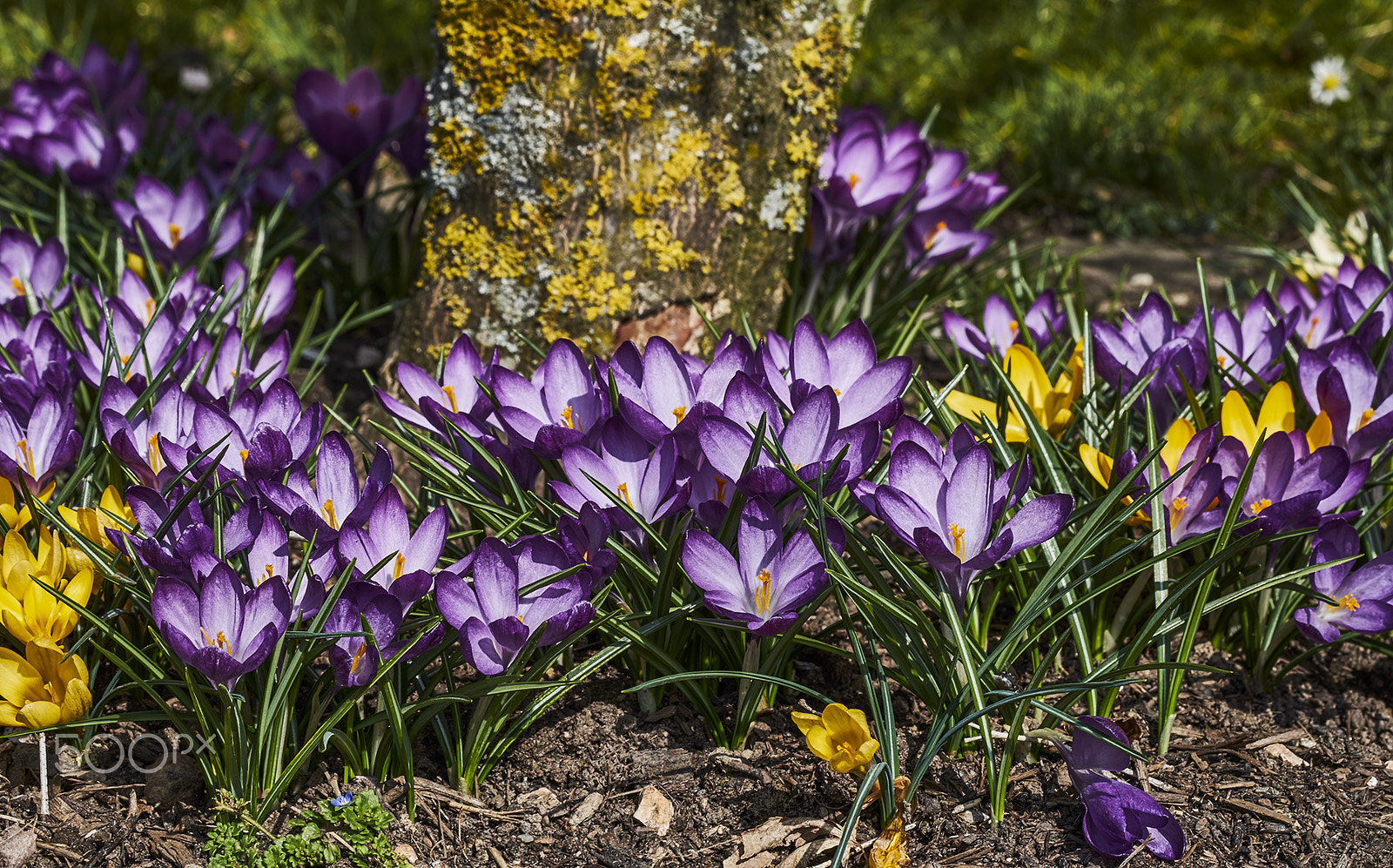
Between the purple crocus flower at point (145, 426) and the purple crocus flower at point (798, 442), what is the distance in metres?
0.71

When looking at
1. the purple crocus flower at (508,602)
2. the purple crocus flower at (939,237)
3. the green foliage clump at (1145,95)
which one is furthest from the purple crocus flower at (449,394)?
the green foliage clump at (1145,95)

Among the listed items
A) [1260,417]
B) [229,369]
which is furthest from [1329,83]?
[229,369]

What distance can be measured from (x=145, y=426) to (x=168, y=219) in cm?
90

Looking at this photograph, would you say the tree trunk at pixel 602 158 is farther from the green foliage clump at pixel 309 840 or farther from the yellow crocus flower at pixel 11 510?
the green foliage clump at pixel 309 840

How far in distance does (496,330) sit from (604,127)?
1.41ft

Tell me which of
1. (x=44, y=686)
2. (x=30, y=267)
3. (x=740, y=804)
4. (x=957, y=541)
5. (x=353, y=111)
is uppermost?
(x=353, y=111)

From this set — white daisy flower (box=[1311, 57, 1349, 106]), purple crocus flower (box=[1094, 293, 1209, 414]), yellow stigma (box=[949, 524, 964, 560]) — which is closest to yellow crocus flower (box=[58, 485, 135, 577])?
yellow stigma (box=[949, 524, 964, 560])

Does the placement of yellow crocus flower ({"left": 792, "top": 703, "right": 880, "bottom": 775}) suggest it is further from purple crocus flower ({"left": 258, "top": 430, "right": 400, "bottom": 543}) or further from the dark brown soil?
purple crocus flower ({"left": 258, "top": 430, "right": 400, "bottom": 543})

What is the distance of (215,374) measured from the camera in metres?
1.70

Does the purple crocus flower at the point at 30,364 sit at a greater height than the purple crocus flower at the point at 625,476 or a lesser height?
greater

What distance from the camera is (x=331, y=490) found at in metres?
1.33

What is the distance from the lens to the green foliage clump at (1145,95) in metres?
3.79

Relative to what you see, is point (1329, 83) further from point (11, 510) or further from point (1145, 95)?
point (11, 510)

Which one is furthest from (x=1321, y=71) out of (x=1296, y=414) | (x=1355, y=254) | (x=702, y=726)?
(x=702, y=726)
